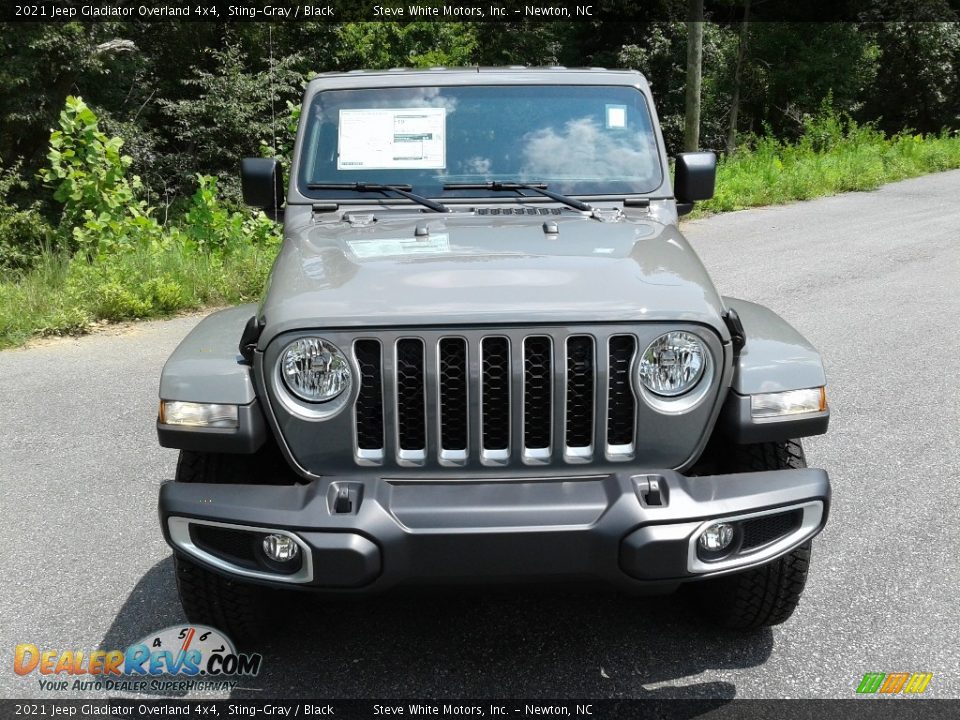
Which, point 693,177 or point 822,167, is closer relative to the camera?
point 693,177

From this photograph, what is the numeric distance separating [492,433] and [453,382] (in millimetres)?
190

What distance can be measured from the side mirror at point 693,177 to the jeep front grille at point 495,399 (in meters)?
1.70

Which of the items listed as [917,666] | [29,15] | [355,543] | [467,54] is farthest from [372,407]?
[467,54]

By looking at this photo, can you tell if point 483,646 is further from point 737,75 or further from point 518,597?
point 737,75

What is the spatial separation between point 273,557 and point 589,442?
95 centimetres

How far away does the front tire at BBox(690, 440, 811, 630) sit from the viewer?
3104 millimetres

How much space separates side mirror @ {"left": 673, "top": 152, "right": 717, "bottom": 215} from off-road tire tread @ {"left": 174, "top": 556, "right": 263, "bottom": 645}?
7.89 ft

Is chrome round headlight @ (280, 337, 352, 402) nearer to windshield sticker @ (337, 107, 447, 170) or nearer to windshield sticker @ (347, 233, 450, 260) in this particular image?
windshield sticker @ (347, 233, 450, 260)

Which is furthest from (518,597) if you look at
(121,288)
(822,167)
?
(822,167)

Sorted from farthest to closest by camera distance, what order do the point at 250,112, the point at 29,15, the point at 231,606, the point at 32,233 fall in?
the point at 250,112 < the point at 29,15 < the point at 32,233 < the point at 231,606

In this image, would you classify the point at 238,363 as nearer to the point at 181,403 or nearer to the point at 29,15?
the point at 181,403

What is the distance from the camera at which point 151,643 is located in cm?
339

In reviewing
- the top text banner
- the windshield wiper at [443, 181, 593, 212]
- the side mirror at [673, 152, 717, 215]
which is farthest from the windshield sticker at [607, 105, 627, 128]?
the top text banner

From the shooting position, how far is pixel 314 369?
9.29ft
